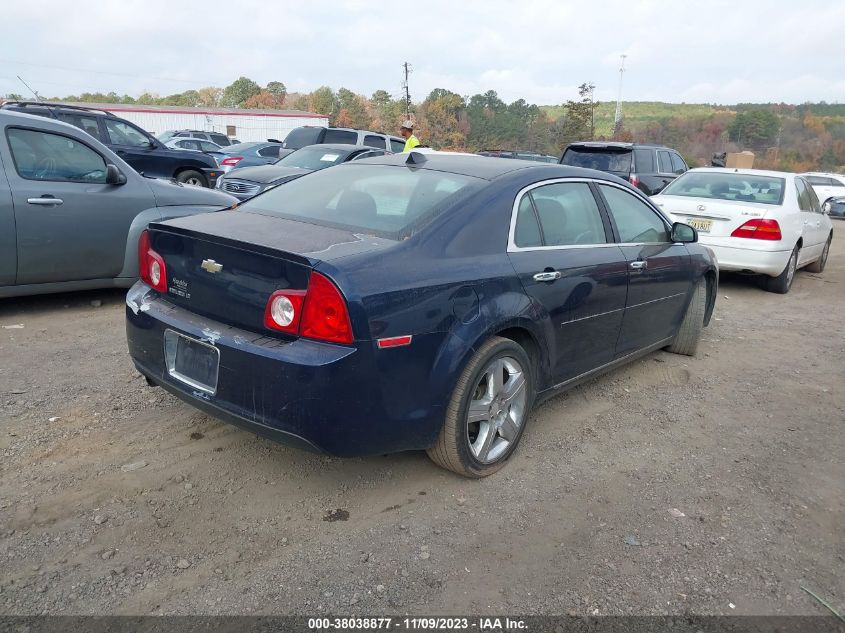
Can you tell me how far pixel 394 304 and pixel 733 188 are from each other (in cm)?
737

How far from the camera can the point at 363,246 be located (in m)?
3.01

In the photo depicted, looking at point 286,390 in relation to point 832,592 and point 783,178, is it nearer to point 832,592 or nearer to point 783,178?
point 832,592

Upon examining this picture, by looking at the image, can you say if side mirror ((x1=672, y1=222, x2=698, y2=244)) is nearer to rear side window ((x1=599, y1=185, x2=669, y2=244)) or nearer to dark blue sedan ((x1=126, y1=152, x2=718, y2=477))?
rear side window ((x1=599, y1=185, x2=669, y2=244))

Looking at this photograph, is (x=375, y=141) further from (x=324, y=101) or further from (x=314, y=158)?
(x=324, y=101)

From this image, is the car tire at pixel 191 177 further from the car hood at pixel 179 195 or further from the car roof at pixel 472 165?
the car roof at pixel 472 165

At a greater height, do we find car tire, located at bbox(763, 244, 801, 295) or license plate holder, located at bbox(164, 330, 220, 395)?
license plate holder, located at bbox(164, 330, 220, 395)

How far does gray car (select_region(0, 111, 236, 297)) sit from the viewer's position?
545cm

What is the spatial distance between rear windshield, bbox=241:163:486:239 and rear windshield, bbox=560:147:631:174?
366 inches

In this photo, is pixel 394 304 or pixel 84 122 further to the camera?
pixel 84 122

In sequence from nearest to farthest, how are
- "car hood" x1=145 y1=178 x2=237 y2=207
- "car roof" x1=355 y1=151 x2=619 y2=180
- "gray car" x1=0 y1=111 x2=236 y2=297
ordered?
1. "car roof" x1=355 y1=151 x2=619 y2=180
2. "gray car" x1=0 y1=111 x2=236 y2=297
3. "car hood" x1=145 y1=178 x2=237 y2=207

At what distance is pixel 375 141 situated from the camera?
1589cm

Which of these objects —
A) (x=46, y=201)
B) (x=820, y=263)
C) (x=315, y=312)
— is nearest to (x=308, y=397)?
(x=315, y=312)

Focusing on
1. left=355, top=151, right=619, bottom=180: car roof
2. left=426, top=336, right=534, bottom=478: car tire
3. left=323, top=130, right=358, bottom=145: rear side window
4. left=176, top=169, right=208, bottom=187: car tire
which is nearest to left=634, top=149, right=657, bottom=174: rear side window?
left=323, top=130, right=358, bottom=145: rear side window

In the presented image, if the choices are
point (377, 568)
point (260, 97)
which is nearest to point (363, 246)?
point (377, 568)
